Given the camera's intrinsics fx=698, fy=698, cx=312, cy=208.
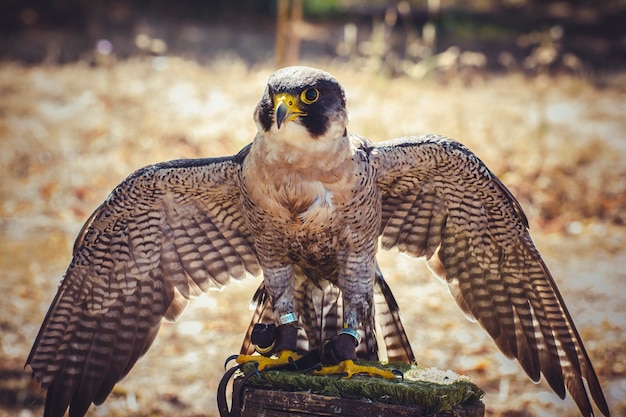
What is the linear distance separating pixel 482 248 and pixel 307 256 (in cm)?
95

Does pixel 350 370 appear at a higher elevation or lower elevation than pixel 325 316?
lower

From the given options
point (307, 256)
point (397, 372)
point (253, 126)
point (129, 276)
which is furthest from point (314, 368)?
point (253, 126)

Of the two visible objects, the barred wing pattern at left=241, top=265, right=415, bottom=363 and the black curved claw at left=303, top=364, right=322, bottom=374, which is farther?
the barred wing pattern at left=241, top=265, right=415, bottom=363

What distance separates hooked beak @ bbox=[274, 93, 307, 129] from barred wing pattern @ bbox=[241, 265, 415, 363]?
1.04 metres

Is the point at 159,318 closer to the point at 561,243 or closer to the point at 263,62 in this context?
the point at 561,243

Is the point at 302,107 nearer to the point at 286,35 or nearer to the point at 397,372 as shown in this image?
the point at 397,372

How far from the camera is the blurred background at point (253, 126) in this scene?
509 cm

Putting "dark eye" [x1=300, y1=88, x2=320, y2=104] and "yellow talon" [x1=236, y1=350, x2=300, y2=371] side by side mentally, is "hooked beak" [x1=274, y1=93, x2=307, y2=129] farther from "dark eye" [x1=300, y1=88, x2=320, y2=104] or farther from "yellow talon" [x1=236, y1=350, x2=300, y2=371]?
"yellow talon" [x1=236, y1=350, x2=300, y2=371]

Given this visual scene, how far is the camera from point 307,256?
3.37m

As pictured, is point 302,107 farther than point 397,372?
No

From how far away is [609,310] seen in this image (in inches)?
213

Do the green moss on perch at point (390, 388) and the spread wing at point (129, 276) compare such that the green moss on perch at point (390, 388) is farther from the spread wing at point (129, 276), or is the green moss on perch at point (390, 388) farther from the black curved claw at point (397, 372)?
the spread wing at point (129, 276)

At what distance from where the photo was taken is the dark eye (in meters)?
2.89

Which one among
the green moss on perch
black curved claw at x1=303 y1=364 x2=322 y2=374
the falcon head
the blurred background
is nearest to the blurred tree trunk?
the blurred background
